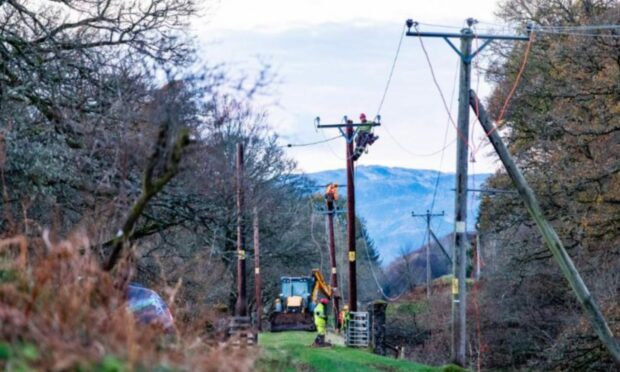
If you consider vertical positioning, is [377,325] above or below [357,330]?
above

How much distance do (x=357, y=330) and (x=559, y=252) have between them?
14.4 meters

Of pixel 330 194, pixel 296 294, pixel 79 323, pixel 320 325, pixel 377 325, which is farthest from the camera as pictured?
pixel 330 194

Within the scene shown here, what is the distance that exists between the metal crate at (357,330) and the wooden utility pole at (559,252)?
13.2 metres

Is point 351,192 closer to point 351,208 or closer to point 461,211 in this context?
point 351,208

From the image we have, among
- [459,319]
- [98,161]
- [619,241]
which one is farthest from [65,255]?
[619,241]

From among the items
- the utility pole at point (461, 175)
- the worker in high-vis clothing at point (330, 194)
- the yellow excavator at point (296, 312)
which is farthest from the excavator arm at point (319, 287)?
the utility pole at point (461, 175)

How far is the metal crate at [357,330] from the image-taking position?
31.3 m

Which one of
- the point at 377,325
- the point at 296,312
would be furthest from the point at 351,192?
the point at 296,312

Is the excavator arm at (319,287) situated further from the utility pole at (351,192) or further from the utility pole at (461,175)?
the utility pole at (461,175)

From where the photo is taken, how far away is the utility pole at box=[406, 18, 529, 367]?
20.4m

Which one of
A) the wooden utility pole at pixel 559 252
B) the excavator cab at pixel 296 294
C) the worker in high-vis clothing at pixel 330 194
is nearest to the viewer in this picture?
the wooden utility pole at pixel 559 252

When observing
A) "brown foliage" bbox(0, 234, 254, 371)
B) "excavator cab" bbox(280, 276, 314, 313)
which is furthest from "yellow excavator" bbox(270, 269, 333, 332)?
"brown foliage" bbox(0, 234, 254, 371)

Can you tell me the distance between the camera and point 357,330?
103 feet

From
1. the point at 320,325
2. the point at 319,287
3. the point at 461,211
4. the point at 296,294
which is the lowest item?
the point at 320,325
